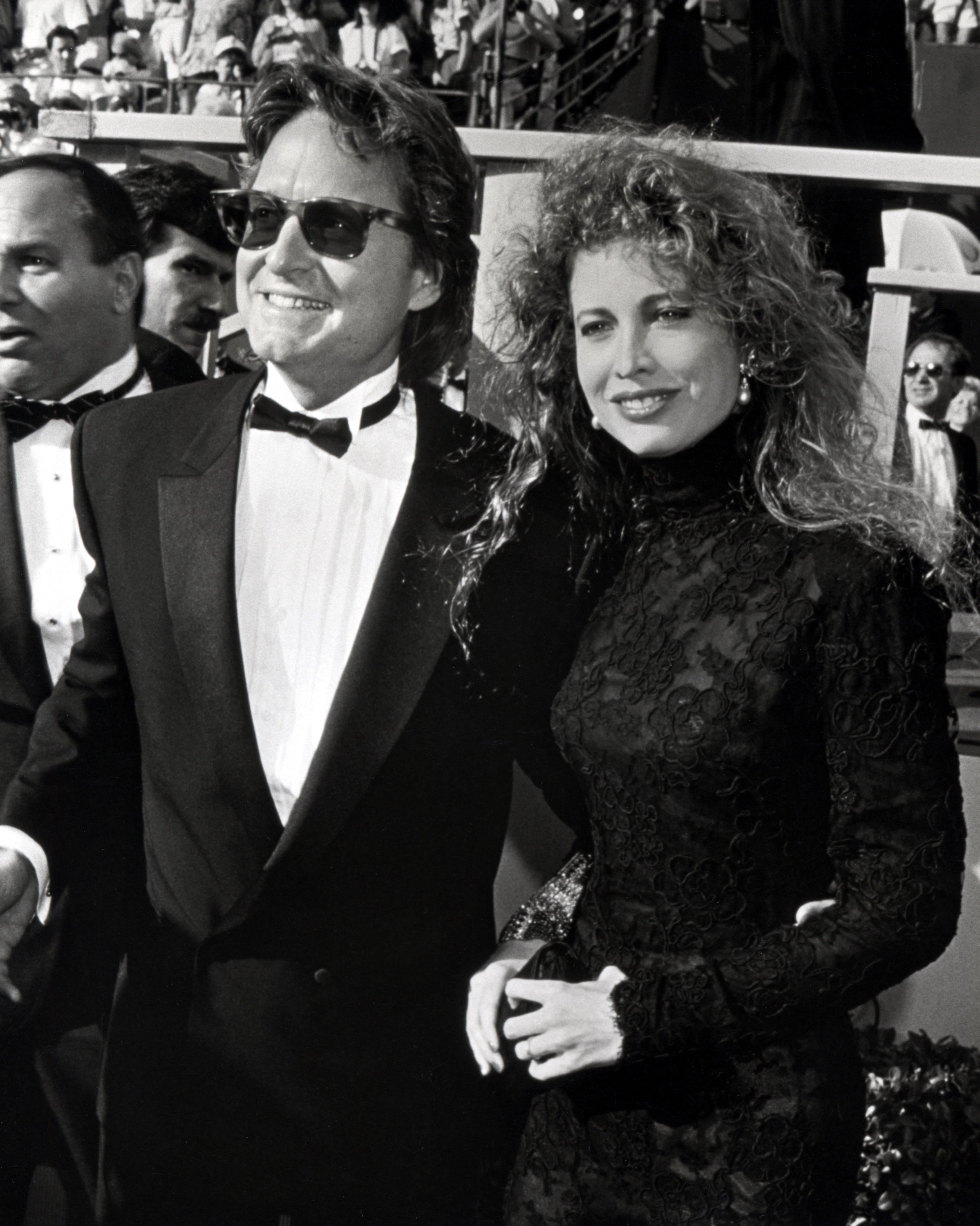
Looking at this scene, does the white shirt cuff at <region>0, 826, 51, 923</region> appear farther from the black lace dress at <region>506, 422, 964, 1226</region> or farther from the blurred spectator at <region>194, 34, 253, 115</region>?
the blurred spectator at <region>194, 34, 253, 115</region>

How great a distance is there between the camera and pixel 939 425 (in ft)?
12.8

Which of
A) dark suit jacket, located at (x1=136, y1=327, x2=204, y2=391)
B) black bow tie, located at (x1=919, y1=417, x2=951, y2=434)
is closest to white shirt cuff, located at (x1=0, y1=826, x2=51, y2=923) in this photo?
dark suit jacket, located at (x1=136, y1=327, x2=204, y2=391)

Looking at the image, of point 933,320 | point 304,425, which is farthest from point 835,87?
point 304,425

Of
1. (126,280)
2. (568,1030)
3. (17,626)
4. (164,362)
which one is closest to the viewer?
(568,1030)

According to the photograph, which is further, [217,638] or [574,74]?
[574,74]

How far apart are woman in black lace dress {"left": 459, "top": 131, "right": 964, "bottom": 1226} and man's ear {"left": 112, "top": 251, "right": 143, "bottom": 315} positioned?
1.06 m

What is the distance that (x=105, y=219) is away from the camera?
2504 millimetres

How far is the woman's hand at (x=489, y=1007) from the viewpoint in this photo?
1537 mm

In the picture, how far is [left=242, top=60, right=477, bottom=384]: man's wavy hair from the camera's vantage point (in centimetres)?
186

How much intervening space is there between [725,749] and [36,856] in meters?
0.92

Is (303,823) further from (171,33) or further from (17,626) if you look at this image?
(171,33)

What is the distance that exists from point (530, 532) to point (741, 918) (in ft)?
1.90

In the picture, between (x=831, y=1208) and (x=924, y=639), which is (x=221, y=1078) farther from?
(x=924, y=639)

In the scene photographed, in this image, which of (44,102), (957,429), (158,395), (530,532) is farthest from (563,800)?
(44,102)
